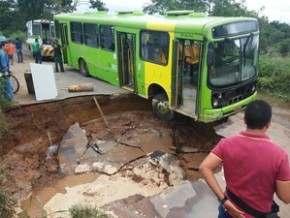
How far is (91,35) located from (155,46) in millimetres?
4046

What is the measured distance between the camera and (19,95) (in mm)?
10344

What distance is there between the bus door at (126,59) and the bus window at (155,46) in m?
0.52

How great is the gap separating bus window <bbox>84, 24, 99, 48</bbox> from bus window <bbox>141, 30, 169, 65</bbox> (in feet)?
9.81

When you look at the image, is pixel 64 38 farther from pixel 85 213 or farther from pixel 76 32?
pixel 85 213

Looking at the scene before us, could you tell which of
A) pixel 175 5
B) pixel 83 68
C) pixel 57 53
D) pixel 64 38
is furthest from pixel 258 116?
pixel 175 5

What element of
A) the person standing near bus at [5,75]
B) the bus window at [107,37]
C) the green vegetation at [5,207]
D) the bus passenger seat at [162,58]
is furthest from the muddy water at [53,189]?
the bus window at [107,37]

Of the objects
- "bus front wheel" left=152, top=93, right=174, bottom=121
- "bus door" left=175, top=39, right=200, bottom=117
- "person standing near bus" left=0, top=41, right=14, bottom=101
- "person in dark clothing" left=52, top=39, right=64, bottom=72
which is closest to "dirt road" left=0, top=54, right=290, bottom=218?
"person standing near bus" left=0, top=41, right=14, bottom=101

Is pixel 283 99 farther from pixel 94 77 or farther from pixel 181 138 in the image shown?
pixel 94 77

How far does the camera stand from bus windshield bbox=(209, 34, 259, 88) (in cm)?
770

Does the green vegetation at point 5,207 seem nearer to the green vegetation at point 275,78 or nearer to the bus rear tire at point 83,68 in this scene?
the bus rear tire at point 83,68

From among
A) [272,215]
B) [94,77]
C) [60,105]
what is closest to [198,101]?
[60,105]

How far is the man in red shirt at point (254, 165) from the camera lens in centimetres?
254

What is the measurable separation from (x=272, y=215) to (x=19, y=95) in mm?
9134

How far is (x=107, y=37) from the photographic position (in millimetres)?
11195
